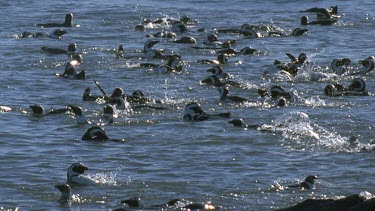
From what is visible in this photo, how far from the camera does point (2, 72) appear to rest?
121ft

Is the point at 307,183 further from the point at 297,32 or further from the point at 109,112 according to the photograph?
the point at 297,32

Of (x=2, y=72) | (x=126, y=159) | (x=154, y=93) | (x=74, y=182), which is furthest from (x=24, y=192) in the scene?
(x=2, y=72)

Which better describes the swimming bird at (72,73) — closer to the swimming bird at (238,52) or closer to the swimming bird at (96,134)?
the swimming bird at (238,52)

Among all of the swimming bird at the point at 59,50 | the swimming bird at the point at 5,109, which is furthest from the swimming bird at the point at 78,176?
the swimming bird at the point at 59,50

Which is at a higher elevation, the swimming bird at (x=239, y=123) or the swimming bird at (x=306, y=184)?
the swimming bird at (x=306, y=184)

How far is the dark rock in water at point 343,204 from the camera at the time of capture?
55.8 feet

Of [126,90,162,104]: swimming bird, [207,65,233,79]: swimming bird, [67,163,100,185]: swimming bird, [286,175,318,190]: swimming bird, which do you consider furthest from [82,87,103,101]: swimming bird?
[286,175,318,190]: swimming bird

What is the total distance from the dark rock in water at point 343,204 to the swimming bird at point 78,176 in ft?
22.4

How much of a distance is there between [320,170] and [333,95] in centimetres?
818

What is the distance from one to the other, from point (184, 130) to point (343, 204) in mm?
12037

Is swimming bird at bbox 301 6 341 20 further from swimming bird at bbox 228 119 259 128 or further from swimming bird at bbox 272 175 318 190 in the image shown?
swimming bird at bbox 272 175 318 190

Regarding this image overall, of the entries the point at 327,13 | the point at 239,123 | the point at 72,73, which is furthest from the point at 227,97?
the point at 327,13

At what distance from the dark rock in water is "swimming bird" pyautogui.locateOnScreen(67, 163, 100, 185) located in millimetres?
6815

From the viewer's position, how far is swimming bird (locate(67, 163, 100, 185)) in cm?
2402
